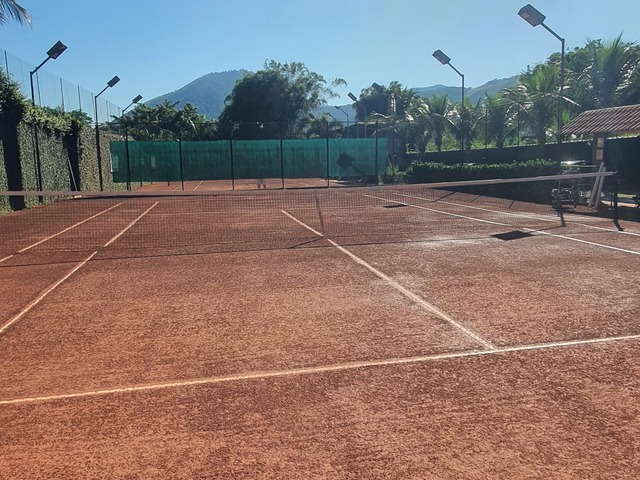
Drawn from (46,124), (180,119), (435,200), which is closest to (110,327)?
(435,200)

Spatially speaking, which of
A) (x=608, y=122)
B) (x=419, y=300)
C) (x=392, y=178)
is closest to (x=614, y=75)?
(x=392, y=178)

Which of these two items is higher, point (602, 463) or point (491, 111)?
point (491, 111)

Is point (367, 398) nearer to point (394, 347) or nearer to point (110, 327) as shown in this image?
point (394, 347)

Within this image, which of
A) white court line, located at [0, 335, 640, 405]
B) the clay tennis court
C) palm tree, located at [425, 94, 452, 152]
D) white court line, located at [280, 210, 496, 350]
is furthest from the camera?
palm tree, located at [425, 94, 452, 152]

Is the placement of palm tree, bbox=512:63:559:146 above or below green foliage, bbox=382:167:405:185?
above

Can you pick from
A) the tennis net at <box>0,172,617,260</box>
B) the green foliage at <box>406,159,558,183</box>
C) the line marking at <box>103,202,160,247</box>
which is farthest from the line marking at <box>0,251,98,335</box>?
the green foliage at <box>406,159,558,183</box>

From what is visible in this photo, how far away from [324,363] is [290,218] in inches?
481

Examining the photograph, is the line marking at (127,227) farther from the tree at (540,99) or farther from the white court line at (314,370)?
the tree at (540,99)

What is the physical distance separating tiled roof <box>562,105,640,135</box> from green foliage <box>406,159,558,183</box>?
183cm

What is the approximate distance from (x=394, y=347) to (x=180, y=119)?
64.4 metres

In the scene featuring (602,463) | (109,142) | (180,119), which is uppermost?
(180,119)

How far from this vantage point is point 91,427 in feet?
12.4

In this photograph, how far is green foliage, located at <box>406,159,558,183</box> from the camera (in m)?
21.7

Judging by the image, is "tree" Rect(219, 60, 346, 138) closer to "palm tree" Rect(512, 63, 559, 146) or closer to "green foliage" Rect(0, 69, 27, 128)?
"palm tree" Rect(512, 63, 559, 146)
